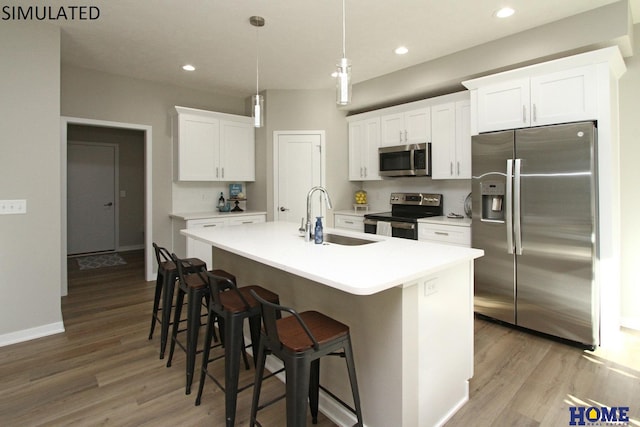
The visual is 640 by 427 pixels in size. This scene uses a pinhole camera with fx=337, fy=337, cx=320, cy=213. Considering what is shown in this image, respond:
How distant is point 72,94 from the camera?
13.1 feet

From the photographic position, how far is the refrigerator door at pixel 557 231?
8.55 ft

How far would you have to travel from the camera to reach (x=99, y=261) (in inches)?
231

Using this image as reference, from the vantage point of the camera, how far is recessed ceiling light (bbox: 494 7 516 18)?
269cm

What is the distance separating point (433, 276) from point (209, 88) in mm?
4401

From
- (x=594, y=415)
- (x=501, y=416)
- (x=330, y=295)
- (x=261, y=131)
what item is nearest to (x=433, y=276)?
(x=330, y=295)

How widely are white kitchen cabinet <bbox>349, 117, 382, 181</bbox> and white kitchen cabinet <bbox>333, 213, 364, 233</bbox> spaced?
0.58 meters

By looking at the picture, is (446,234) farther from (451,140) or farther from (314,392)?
(314,392)

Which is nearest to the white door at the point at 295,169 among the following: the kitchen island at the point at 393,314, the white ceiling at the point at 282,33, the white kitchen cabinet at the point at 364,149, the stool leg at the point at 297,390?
the white kitchen cabinet at the point at 364,149

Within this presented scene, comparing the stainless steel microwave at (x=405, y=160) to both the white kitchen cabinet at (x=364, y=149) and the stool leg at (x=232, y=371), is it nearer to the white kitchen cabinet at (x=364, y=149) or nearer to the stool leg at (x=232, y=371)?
the white kitchen cabinet at (x=364, y=149)

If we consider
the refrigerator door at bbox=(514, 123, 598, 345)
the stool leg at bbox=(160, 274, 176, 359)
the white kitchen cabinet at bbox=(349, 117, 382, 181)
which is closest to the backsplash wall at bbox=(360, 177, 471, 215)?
the white kitchen cabinet at bbox=(349, 117, 382, 181)

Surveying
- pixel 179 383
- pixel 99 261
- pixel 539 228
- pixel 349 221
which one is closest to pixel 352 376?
pixel 179 383

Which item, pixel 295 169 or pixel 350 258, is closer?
pixel 350 258

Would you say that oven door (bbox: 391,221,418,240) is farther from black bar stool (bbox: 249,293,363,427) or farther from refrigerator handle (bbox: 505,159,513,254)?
black bar stool (bbox: 249,293,363,427)

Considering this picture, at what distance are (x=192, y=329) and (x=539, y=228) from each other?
2809 millimetres
